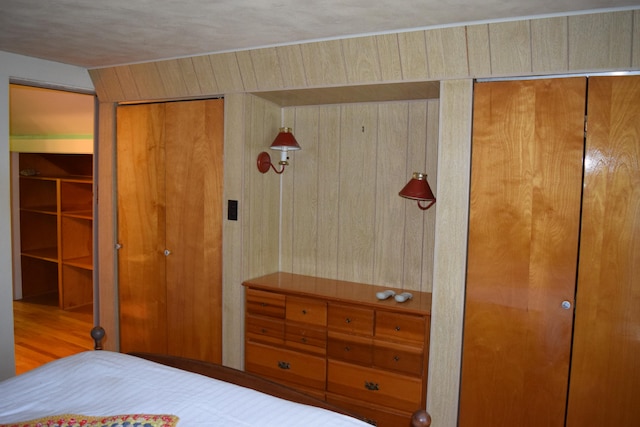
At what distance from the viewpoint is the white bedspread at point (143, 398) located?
1.59 meters

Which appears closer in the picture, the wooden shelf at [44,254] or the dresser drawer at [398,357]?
the dresser drawer at [398,357]

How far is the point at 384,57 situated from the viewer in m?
2.54

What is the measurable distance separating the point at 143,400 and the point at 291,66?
1.93m

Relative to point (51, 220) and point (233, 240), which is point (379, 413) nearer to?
point (233, 240)

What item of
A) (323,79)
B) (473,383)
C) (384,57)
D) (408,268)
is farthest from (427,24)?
(473,383)

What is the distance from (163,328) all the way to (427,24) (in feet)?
8.66

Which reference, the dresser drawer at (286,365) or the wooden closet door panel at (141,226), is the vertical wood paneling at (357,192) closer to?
the dresser drawer at (286,365)

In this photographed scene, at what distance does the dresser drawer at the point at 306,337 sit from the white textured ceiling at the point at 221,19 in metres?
1.69

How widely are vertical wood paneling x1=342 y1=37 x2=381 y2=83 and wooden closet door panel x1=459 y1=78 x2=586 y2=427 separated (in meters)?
0.55

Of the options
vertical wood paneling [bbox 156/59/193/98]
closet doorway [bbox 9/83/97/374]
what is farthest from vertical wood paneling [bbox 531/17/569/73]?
closet doorway [bbox 9/83/97/374]

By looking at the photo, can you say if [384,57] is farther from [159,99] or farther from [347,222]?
[159,99]

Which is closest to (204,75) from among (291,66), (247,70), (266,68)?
(247,70)

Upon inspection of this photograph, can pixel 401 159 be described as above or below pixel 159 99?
below

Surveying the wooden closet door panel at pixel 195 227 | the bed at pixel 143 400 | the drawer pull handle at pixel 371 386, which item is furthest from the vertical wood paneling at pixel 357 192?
the bed at pixel 143 400
